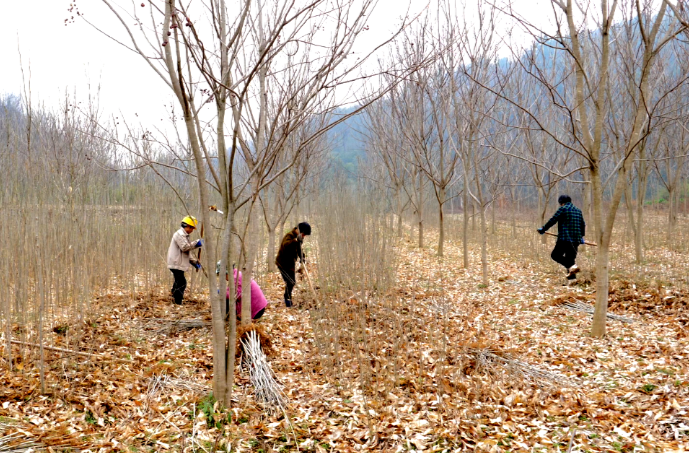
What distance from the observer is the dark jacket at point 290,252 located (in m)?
5.86

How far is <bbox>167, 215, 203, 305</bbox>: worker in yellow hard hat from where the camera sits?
5.51m

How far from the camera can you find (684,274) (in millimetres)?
6727

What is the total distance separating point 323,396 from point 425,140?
262 inches

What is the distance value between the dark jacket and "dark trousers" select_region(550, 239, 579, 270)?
4037 mm

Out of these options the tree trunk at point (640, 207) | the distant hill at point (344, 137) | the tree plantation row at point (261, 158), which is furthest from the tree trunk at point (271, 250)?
the tree trunk at point (640, 207)

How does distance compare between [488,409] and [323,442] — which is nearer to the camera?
[323,442]

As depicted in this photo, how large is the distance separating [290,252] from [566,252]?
14.2 ft

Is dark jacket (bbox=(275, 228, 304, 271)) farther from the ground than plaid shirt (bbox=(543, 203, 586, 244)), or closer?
closer

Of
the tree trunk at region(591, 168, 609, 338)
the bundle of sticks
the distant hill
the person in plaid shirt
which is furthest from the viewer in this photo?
the distant hill

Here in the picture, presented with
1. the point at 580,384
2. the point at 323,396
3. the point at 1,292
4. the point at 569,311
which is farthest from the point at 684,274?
the point at 1,292

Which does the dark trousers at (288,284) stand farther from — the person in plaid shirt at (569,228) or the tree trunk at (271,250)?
the person in plaid shirt at (569,228)

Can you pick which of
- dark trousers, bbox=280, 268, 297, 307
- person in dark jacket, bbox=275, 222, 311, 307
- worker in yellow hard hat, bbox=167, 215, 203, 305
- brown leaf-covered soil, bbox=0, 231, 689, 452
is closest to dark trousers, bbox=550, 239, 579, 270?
brown leaf-covered soil, bbox=0, 231, 689, 452

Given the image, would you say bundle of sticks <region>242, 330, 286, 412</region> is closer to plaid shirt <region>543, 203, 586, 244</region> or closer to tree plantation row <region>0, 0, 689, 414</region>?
tree plantation row <region>0, 0, 689, 414</region>

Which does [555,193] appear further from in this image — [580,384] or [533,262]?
[580,384]
